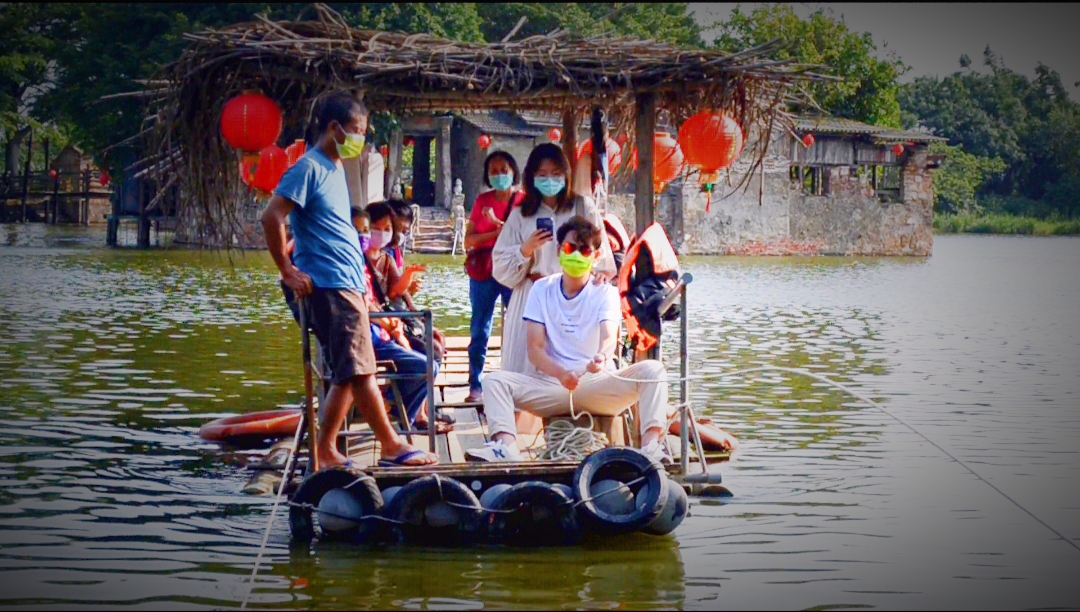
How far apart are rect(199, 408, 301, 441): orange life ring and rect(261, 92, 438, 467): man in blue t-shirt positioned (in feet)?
10.1

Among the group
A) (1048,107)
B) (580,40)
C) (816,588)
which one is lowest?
(816,588)

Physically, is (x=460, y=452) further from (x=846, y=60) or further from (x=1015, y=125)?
(x=1015, y=125)

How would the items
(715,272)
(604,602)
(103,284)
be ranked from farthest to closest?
(715,272)
(103,284)
(604,602)

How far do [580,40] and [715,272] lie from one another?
79.8 ft

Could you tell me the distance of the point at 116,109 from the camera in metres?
34.8

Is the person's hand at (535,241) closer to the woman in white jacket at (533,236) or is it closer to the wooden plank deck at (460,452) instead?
the woman in white jacket at (533,236)

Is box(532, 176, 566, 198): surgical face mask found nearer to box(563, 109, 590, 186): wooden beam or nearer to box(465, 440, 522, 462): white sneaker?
box(563, 109, 590, 186): wooden beam

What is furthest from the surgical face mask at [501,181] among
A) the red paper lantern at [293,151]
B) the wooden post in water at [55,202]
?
the wooden post in water at [55,202]

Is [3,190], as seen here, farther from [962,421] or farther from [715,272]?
[962,421]

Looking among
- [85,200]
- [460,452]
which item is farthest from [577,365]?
[85,200]

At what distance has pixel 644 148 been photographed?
9.47 meters

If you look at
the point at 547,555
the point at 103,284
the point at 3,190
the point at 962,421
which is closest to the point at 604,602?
the point at 547,555

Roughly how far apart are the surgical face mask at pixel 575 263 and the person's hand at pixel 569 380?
571mm

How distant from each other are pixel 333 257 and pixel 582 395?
5.45 ft
